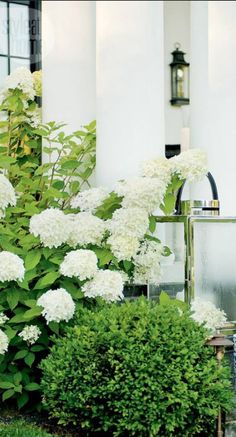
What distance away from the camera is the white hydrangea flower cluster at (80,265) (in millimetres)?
4805

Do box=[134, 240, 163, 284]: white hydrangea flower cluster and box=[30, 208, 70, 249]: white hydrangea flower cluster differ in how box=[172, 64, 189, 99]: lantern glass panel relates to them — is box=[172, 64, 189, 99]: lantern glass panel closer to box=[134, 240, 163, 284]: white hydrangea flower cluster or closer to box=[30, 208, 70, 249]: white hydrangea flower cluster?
box=[134, 240, 163, 284]: white hydrangea flower cluster

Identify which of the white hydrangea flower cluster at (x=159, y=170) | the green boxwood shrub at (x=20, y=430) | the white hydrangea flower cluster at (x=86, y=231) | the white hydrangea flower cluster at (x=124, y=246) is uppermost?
the white hydrangea flower cluster at (x=159, y=170)

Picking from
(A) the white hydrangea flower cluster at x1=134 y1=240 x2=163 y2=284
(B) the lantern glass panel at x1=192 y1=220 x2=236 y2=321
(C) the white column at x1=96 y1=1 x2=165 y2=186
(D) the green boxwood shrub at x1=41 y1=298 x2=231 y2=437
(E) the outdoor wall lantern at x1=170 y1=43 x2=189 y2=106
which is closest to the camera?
(D) the green boxwood shrub at x1=41 y1=298 x2=231 y2=437

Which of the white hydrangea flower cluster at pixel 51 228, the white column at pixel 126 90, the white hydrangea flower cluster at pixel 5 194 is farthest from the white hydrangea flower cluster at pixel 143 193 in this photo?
the white hydrangea flower cluster at pixel 5 194

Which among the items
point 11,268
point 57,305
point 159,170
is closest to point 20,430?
point 57,305

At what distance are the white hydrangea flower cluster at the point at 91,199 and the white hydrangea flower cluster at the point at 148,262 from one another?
16.0 inches

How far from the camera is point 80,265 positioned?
4.80 meters

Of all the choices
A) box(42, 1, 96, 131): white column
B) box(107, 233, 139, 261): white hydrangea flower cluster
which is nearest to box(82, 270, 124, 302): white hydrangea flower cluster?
box(107, 233, 139, 261): white hydrangea flower cluster

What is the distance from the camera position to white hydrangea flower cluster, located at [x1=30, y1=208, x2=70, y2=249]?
16.3 feet

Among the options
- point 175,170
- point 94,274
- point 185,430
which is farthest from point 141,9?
point 185,430

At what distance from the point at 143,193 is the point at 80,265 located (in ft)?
2.16

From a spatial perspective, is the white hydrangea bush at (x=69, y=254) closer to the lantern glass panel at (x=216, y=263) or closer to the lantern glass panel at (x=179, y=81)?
the lantern glass panel at (x=216, y=263)

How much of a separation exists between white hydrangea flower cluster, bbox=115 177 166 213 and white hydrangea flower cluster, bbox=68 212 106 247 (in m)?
0.23

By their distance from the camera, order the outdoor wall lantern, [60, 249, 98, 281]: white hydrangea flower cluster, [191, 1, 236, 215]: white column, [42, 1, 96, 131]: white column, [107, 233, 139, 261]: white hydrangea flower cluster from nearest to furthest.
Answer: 1. [60, 249, 98, 281]: white hydrangea flower cluster
2. [107, 233, 139, 261]: white hydrangea flower cluster
3. [42, 1, 96, 131]: white column
4. [191, 1, 236, 215]: white column
5. the outdoor wall lantern
